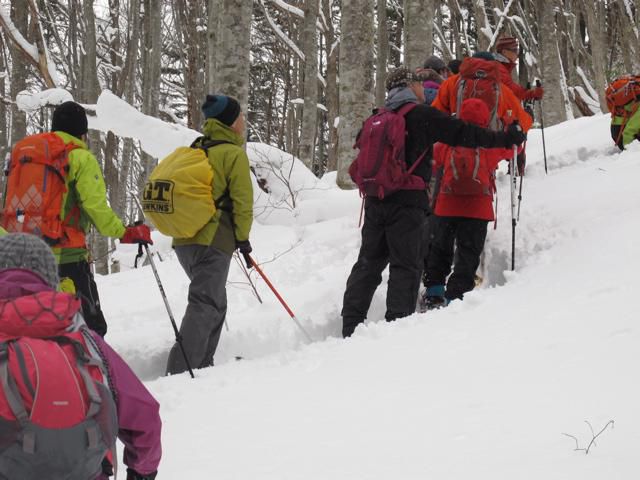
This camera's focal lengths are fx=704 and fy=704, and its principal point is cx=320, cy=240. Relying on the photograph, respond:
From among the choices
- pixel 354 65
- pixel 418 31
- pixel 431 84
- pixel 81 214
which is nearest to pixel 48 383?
pixel 81 214

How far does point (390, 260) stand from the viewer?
538 centimetres

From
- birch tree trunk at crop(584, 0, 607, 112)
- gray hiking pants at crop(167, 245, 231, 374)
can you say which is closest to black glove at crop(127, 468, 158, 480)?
gray hiking pants at crop(167, 245, 231, 374)

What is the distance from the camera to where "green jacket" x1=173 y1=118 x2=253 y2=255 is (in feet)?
16.5

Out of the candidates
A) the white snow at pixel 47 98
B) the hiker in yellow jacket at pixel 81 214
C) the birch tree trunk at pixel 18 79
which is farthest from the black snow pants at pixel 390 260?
the birch tree trunk at pixel 18 79

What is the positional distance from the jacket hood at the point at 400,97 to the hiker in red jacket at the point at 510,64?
1307 millimetres

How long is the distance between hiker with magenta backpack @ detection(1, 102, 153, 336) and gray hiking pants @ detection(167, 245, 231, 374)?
43 centimetres

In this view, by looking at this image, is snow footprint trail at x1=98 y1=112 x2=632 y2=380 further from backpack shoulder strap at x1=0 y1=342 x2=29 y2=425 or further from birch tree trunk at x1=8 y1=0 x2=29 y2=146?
birch tree trunk at x1=8 y1=0 x2=29 y2=146

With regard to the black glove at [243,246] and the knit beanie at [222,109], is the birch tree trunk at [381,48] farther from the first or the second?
the black glove at [243,246]

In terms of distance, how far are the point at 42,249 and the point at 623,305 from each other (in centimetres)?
336

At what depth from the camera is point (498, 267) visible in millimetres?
6801

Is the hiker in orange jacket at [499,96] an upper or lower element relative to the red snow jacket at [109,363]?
upper

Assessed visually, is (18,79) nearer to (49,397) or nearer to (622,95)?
(622,95)

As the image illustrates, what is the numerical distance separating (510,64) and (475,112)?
3.80ft

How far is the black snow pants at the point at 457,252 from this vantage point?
19.0 feet
